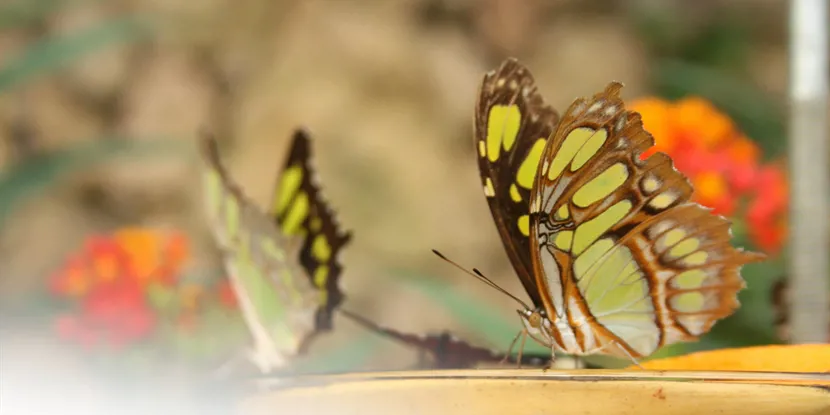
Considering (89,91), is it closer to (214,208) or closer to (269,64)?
(269,64)

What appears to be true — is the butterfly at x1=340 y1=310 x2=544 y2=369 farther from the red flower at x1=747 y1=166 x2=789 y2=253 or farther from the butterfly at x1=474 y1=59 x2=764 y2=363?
the red flower at x1=747 y1=166 x2=789 y2=253

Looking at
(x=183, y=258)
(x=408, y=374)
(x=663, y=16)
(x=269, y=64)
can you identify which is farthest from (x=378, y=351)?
(x=663, y=16)

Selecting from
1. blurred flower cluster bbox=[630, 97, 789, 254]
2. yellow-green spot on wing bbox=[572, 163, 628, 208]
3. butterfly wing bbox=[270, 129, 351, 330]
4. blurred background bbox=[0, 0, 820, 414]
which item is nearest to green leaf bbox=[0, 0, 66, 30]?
blurred background bbox=[0, 0, 820, 414]

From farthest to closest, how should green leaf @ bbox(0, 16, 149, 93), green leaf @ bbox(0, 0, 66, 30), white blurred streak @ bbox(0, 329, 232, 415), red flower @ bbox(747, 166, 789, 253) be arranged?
green leaf @ bbox(0, 0, 66, 30), green leaf @ bbox(0, 16, 149, 93), red flower @ bbox(747, 166, 789, 253), white blurred streak @ bbox(0, 329, 232, 415)

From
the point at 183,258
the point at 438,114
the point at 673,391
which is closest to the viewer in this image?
the point at 673,391

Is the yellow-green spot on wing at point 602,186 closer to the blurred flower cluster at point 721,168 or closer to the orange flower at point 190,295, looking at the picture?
the blurred flower cluster at point 721,168

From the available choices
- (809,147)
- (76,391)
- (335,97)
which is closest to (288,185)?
Result: (76,391)

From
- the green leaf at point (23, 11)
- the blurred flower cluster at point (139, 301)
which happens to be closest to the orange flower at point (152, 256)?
the blurred flower cluster at point (139, 301)
